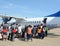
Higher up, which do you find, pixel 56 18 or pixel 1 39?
pixel 56 18

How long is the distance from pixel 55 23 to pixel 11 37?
451 inches

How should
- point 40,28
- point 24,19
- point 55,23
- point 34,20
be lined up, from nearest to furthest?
point 40,28 → point 55,23 → point 34,20 → point 24,19

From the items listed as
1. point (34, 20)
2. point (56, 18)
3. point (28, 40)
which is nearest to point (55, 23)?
point (56, 18)

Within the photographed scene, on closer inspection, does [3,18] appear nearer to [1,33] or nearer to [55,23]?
[55,23]

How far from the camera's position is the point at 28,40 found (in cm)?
1820

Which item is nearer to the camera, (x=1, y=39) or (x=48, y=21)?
(x=1, y=39)

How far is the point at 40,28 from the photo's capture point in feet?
65.3

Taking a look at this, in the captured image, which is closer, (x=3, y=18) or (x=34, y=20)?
(x=34, y=20)

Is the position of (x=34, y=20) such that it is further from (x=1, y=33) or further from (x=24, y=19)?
(x=1, y=33)

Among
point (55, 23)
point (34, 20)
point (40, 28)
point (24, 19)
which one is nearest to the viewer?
point (40, 28)

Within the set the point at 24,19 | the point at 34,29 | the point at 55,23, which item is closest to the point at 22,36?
the point at 34,29

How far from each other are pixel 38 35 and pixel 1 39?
4.66 meters

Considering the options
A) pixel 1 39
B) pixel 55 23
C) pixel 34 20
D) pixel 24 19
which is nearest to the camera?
pixel 1 39

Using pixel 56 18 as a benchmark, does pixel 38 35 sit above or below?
below
